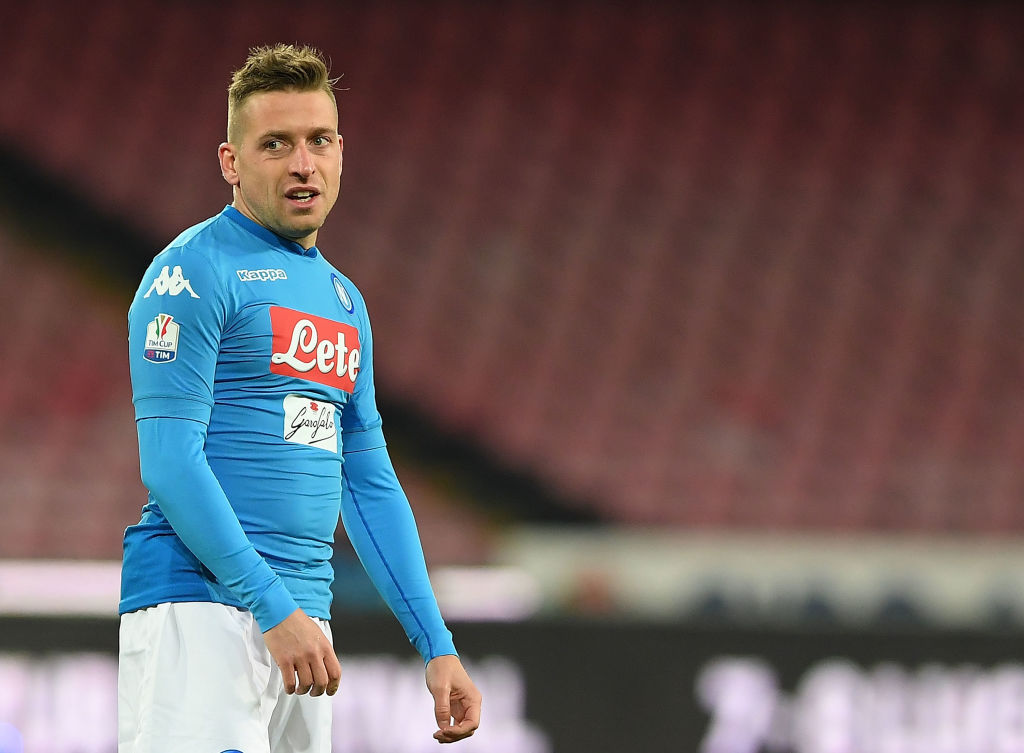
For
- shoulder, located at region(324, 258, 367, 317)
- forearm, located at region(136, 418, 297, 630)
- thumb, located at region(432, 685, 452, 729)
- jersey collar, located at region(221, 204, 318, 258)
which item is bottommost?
thumb, located at region(432, 685, 452, 729)

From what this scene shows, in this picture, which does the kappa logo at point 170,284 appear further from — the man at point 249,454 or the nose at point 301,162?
the nose at point 301,162

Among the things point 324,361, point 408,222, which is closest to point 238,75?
point 324,361

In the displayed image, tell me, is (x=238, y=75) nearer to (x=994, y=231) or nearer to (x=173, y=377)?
(x=173, y=377)

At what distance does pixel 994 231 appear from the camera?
7.00m

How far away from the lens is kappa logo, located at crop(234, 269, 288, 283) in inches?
75.5

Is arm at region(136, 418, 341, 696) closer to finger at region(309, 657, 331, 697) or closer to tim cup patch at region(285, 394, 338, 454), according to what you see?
finger at region(309, 657, 331, 697)

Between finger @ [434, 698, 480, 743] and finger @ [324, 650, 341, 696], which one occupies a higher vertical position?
finger @ [324, 650, 341, 696]

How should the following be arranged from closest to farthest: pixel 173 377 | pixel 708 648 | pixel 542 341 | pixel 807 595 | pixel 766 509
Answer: pixel 173 377, pixel 708 648, pixel 807 595, pixel 766 509, pixel 542 341

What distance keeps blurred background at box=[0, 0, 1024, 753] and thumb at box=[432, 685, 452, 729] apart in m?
3.19

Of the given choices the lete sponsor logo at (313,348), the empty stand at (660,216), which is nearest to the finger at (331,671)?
the lete sponsor logo at (313,348)

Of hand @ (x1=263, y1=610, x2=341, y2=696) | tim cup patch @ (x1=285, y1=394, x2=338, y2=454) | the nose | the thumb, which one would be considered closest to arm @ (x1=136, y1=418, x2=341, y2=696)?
hand @ (x1=263, y1=610, x2=341, y2=696)

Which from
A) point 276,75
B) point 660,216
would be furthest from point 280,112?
point 660,216

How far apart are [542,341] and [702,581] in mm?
1525

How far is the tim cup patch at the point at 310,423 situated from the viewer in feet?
6.40
